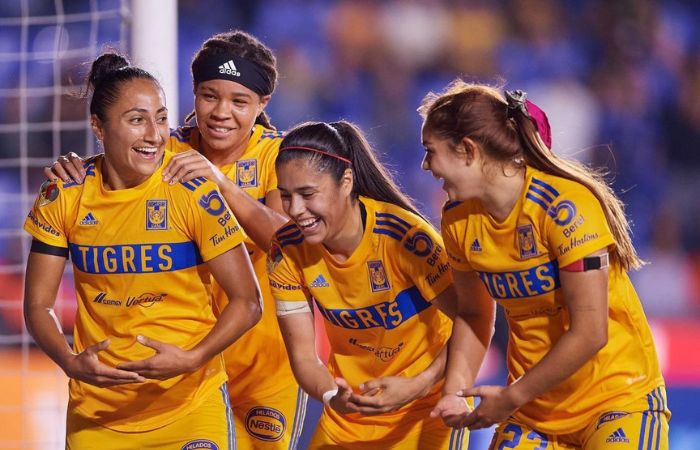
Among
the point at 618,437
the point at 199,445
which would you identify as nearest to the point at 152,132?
the point at 199,445

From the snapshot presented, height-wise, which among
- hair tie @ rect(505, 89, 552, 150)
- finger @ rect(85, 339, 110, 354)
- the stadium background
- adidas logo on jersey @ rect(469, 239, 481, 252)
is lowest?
finger @ rect(85, 339, 110, 354)

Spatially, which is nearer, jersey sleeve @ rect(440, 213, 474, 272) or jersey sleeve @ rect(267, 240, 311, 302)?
jersey sleeve @ rect(440, 213, 474, 272)

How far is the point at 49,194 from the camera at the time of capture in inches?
131

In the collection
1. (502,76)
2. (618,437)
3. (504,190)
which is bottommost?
(618,437)

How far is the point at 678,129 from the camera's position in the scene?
369 inches

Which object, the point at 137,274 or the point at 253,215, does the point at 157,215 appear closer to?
the point at 137,274

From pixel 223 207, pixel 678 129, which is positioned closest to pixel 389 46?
pixel 678 129

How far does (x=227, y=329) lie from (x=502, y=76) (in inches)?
254

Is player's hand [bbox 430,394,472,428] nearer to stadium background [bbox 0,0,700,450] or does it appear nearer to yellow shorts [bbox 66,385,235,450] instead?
yellow shorts [bbox 66,385,235,450]

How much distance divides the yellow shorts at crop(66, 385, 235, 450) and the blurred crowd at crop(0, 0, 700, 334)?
546 cm

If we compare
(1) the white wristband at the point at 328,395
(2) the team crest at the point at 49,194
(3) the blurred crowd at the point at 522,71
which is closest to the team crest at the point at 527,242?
(1) the white wristband at the point at 328,395

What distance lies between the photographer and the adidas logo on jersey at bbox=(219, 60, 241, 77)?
3887 mm

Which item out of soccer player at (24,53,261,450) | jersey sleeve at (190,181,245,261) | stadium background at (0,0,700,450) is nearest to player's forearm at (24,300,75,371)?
soccer player at (24,53,261,450)

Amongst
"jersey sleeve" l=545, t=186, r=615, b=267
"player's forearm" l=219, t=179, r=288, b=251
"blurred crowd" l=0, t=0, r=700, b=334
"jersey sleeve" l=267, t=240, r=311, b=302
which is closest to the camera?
"jersey sleeve" l=545, t=186, r=615, b=267
